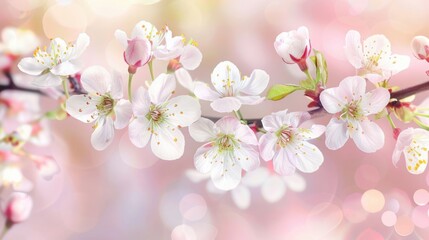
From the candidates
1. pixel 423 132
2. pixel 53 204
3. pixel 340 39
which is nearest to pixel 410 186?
pixel 340 39

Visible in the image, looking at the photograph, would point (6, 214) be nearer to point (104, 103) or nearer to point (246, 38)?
point (104, 103)

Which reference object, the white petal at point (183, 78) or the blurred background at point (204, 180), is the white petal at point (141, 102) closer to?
the white petal at point (183, 78)

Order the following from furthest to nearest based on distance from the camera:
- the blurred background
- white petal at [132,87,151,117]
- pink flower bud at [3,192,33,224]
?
the blurred background, pink flower bud at [3,192,33,224], white petal at [132,87,151,117]

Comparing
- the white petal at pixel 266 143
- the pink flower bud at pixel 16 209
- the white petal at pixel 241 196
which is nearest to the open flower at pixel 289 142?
the white petal at pixel 266 143

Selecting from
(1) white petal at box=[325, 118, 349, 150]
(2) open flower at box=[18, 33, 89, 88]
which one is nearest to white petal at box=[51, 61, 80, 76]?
(2) open flower at box=[18, 33, 89, 88]

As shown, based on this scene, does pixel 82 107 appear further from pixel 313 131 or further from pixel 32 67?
pixel 313 131

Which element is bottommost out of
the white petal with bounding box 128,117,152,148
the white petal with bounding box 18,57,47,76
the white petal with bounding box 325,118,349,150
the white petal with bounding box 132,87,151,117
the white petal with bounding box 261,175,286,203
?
the white petal with bounding box 261,175,286,203

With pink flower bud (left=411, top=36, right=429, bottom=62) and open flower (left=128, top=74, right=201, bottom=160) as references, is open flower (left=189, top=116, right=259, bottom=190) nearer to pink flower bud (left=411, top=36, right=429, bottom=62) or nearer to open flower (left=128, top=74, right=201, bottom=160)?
open flower (left=128, top=74, right=201, bottom=160)
